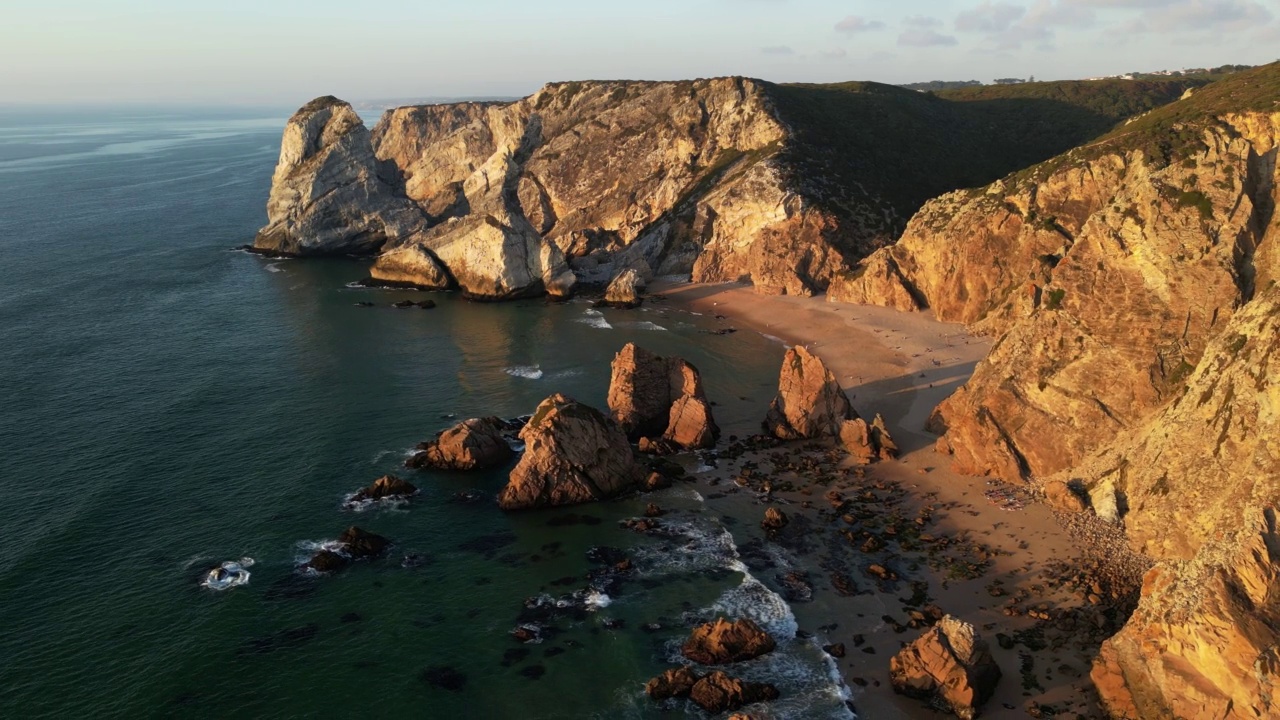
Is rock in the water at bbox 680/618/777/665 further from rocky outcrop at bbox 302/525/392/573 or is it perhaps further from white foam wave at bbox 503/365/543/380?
white foam wave at bbox 503/365/543/380

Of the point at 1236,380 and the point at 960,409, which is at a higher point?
the point at 1236,380

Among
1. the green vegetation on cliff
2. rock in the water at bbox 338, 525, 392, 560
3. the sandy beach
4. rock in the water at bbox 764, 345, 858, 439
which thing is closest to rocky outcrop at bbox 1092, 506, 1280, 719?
the sandy beach

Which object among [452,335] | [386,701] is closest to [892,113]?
[452,335]

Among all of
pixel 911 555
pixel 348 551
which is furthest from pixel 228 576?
pixel 911 555

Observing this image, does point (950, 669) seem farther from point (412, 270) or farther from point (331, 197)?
point (331, 197)

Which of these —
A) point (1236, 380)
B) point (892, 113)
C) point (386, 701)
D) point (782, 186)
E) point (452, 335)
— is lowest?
point (386, 701)

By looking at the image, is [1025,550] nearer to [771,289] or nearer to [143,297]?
[771,289]
